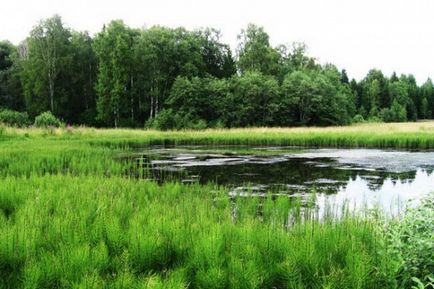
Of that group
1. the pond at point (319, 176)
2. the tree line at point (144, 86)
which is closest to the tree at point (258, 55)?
the tree line at point (144, 86)

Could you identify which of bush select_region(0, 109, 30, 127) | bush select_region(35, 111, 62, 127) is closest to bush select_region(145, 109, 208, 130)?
bush select_region(0, 109, 30, 127)

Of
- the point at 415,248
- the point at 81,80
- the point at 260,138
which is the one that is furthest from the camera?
the point at 81,80

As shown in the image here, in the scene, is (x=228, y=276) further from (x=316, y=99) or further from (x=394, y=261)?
(x=316, y=99)

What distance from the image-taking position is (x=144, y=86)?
54.8m

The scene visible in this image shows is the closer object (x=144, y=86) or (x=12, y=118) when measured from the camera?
(x=12, y=118)

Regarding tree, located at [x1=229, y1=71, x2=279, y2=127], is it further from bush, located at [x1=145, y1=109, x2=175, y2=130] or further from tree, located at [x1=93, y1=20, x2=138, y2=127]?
tree, located at [x1=93, y1=20, x2=138, y2=127]

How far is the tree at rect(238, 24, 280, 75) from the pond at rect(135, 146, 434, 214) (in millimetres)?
44791

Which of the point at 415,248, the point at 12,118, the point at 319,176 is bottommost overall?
the point at 319,176

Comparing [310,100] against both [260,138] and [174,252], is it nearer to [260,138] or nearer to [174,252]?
[260,138]

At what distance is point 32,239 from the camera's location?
505 cm

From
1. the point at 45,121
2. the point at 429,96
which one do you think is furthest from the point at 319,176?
the point at 429,96

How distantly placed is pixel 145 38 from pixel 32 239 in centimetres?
5270

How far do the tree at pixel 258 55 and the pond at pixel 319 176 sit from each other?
147ft

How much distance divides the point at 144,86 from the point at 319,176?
140ft
